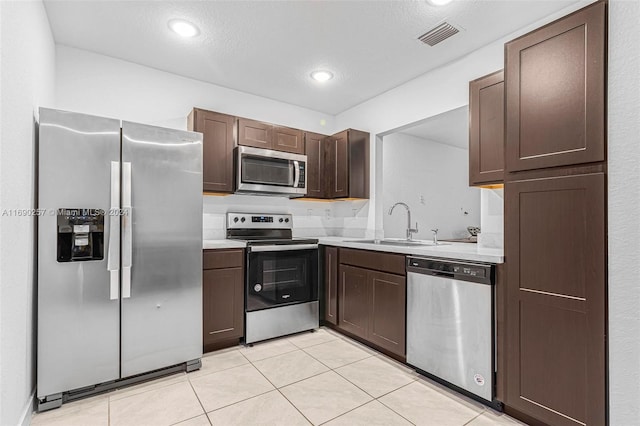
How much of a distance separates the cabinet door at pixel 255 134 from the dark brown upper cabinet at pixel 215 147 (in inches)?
4.2

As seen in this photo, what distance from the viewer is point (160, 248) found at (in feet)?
7.69

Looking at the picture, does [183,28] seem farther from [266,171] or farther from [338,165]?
[338,165]

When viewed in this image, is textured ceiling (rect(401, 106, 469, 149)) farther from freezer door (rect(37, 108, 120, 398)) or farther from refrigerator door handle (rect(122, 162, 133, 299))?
freezer door (rect(37, 108, 120, 398))

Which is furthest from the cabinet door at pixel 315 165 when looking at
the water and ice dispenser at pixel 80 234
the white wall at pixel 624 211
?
the white wall at pixel 624 211

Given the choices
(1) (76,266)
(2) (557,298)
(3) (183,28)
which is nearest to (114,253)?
(1) (76,266)

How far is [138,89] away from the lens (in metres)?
3.03

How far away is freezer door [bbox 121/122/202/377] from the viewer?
2.22 meters

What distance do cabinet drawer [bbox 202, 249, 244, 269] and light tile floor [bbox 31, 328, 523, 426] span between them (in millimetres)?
787

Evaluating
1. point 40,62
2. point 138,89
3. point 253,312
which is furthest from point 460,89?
point 40,62

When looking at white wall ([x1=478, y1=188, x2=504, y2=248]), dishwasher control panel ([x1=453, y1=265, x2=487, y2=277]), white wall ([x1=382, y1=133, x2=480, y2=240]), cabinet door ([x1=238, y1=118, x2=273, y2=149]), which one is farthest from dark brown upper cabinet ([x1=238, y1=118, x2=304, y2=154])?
dishwasher control panel ([x1=453, y1=265, x2=487, y2=277])

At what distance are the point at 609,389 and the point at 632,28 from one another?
Result: 171 centimetres

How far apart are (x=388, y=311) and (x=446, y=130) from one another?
3.61 m

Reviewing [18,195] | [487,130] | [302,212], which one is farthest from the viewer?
[302,212]

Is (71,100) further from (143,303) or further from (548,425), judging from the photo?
(548,425)
